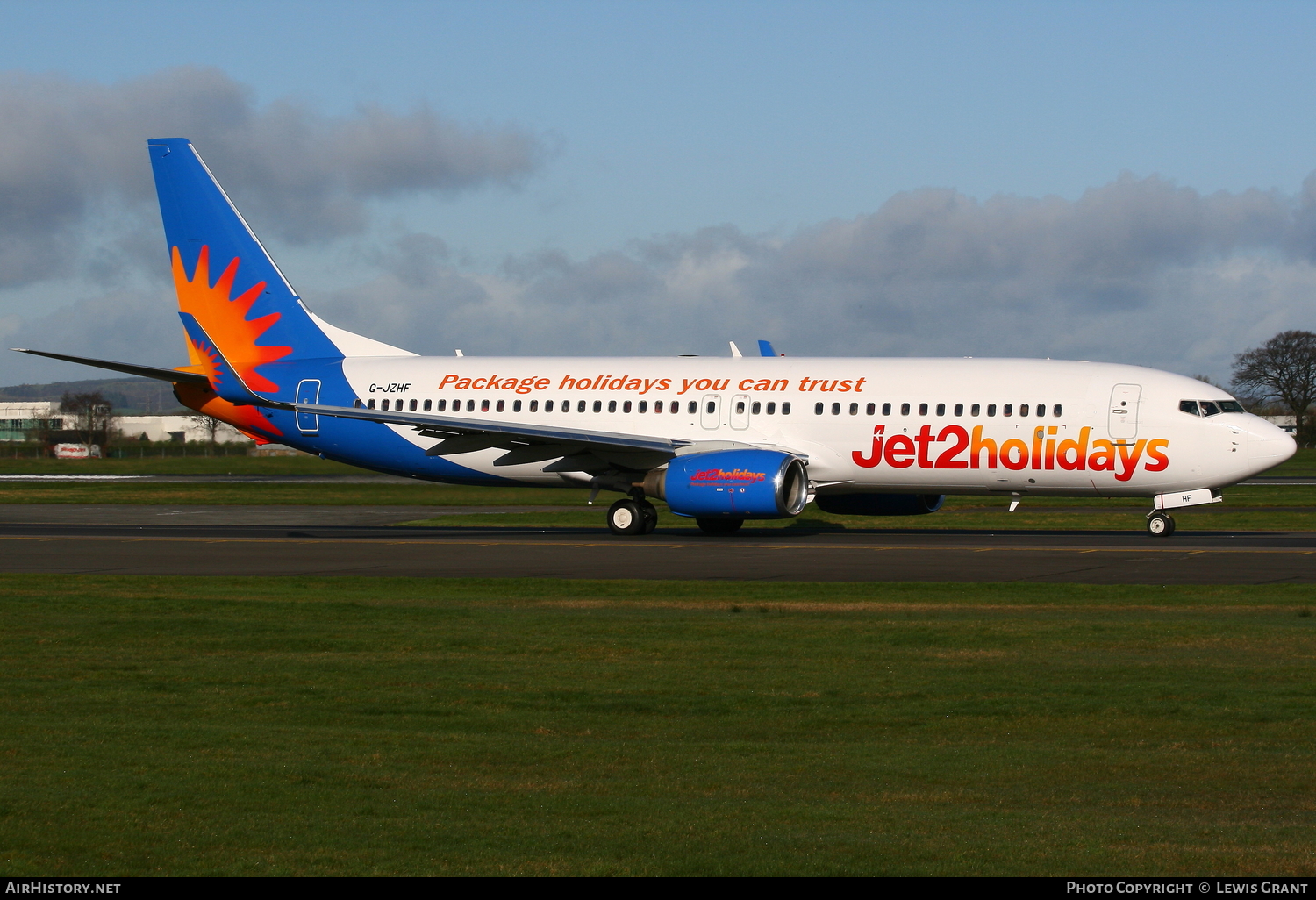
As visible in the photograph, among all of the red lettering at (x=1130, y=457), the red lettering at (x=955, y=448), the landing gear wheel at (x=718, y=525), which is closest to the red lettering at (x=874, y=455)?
the red lettering at (x=955, y=448)

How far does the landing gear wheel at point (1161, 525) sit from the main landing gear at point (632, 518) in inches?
448

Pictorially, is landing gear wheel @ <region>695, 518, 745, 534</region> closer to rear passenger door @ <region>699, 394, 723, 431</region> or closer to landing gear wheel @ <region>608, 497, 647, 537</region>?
landing gear wheel @ <region>608, 497, 647, 537</region>

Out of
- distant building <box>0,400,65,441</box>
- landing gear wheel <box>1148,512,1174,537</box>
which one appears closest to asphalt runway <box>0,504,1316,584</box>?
landing gear wheel <box>1148,512,1174,537</box>

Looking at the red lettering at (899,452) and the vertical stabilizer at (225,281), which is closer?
the red lettering at (899,452)

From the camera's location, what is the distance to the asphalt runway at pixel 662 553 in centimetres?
2438

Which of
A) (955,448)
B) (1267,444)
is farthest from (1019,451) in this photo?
(1267,444)

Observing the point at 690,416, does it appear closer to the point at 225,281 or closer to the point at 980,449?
the point at 980,449

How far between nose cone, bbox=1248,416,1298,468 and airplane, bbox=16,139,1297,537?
42 millimetres

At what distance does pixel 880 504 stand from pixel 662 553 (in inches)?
333

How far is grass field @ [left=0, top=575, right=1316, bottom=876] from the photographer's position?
7500 mm

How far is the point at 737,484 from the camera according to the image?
31141mm

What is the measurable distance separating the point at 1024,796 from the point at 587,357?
1159 inches

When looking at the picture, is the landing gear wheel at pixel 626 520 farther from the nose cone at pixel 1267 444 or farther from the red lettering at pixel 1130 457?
the nose cone at pixel 1267 444
